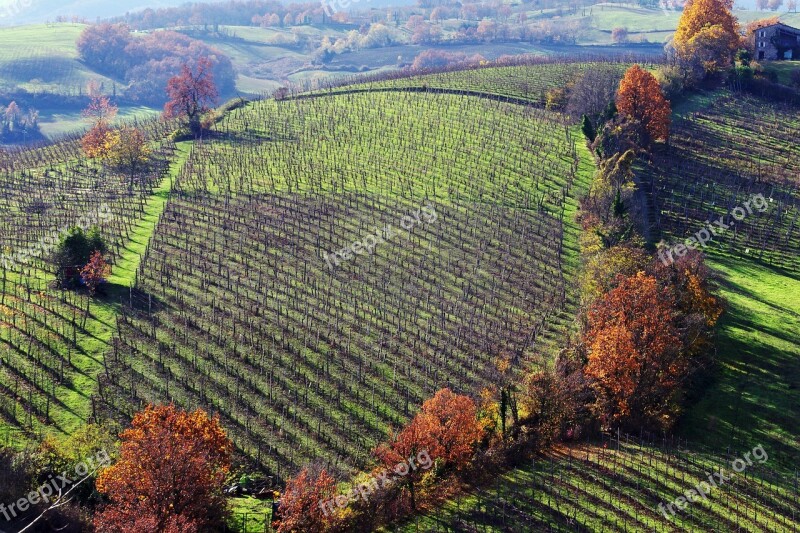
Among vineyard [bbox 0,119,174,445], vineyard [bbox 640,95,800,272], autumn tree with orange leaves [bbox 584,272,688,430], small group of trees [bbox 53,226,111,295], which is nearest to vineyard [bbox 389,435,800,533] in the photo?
autumn tree with orange leaves [bbox 584,272,688,430]

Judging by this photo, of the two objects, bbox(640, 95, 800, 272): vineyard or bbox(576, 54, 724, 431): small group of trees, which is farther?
bbox(640, 95, 800, 272): vineyard

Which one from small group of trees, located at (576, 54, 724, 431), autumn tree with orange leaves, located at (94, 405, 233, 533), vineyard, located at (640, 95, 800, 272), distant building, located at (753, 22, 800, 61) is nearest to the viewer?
autumn tree with orange leaves, located at (94, 405, 233, 533)

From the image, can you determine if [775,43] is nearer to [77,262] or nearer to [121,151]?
[121,151]

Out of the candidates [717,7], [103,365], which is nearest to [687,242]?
[103,365]

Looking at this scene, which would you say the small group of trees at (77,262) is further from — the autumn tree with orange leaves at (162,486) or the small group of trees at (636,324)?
the small group of trees at (636,324)

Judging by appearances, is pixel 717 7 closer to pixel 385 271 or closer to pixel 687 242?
pixel 687 242

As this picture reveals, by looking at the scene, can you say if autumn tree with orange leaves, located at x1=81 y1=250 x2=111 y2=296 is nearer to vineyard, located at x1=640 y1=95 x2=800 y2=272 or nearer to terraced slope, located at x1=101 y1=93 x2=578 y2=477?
terraced slope, located at x1=101 y1=93 x2=578 y2=477
